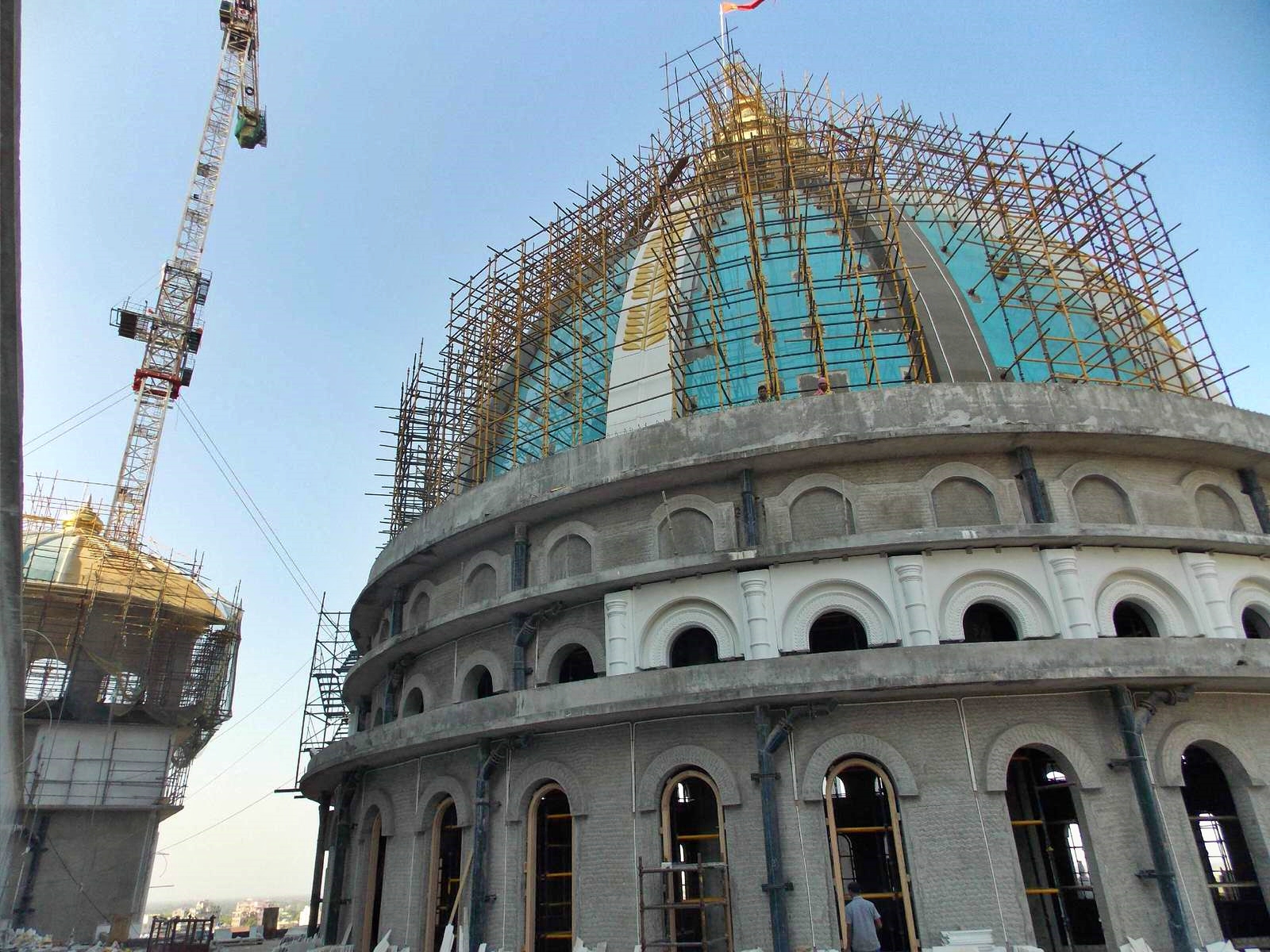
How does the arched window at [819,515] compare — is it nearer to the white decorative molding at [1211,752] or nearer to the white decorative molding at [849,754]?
the white decorative molding at [849,754]

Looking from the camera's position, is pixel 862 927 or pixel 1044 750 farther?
pixel 1044 750

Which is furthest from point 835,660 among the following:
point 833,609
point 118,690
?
point 118,690

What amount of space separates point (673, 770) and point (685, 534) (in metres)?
3.94

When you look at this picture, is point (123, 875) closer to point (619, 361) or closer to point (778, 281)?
point (619, 361)

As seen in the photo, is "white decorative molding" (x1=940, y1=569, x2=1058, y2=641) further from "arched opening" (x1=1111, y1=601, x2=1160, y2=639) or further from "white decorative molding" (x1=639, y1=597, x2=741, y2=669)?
"white decorative molding" (x1=639, y1=597, x2=741, y2=669)

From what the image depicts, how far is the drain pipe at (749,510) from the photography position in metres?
15.1

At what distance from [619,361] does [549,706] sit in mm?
9273

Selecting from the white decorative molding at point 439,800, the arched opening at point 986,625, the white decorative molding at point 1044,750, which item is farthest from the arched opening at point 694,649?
the white decorative molding at point 1044,750

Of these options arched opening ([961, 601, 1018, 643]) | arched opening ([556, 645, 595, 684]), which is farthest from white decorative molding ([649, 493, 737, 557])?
arched opening ([961, 601, 1018, 643])

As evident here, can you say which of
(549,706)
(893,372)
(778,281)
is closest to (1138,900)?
(549,706)

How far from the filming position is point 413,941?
54.0 feet

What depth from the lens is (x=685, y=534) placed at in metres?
16.1

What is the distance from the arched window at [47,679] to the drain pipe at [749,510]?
28.9 metres

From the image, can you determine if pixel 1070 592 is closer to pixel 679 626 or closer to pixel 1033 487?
pixel 1033 487
